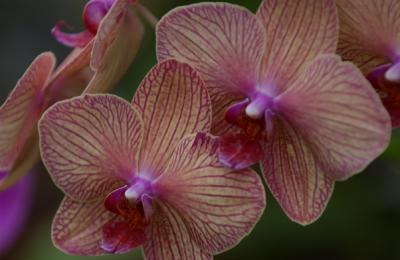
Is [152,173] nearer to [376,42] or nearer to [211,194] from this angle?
[211,194]

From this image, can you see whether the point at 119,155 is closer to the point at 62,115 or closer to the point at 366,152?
the point at 62,115

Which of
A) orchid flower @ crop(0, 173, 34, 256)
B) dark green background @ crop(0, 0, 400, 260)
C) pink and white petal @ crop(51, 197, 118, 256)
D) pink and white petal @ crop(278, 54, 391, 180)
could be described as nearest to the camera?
pink and white petal @ crop(278, 54, 391, 180)

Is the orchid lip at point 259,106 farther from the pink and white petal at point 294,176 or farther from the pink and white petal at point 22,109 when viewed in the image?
the pink and white petal at point 22,109

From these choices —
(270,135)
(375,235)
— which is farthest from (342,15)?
(375,235)

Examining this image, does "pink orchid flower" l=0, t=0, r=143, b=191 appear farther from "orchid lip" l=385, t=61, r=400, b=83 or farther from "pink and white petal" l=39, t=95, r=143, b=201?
"orchid lip" l=385, t=61, r=400, b=83

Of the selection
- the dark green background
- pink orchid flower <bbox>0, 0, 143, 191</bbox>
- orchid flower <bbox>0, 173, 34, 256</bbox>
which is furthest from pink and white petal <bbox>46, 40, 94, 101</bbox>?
orchid flower <bbox>0, 173, 34, 256</bbox>

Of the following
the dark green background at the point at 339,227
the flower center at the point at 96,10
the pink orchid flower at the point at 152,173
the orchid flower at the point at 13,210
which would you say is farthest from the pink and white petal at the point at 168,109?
the orchid flower at the point at 13,210

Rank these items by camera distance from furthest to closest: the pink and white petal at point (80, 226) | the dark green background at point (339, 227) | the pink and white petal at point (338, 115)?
the dark green background at point (339, 227) → the pink and white petal at point (80, 226) → the pink and white petal at point (338, 115)
